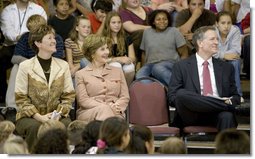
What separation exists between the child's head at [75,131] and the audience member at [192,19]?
1.83 metres

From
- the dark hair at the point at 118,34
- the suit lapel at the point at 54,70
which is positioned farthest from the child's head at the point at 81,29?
the suit lapel at the point at 54,70

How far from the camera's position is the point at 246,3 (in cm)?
774

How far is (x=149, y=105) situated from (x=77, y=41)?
1.24 meters

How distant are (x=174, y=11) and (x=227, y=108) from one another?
200 cm

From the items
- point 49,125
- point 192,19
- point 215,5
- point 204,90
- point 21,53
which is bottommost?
point 49,125

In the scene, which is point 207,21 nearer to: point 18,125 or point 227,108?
point 227,108

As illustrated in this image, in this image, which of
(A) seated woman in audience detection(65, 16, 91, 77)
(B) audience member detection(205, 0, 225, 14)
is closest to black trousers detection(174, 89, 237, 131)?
(A) seated woman in audience detection(65, 16, 91, 77)

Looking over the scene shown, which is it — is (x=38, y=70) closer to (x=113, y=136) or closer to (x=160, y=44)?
(x=160, y=44)

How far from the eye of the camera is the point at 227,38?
7641 mm

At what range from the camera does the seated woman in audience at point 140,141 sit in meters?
5.82

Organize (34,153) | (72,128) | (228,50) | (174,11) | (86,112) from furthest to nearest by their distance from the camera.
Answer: (174,11) → (228,50) → (86,112) → (72,128) → (34,153)

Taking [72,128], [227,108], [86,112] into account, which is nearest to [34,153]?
[72,128]

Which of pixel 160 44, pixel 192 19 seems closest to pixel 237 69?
pixel 160 44

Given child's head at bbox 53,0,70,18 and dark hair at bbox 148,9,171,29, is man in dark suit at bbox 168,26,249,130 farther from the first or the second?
child's head at bbox 53,0,70,18
